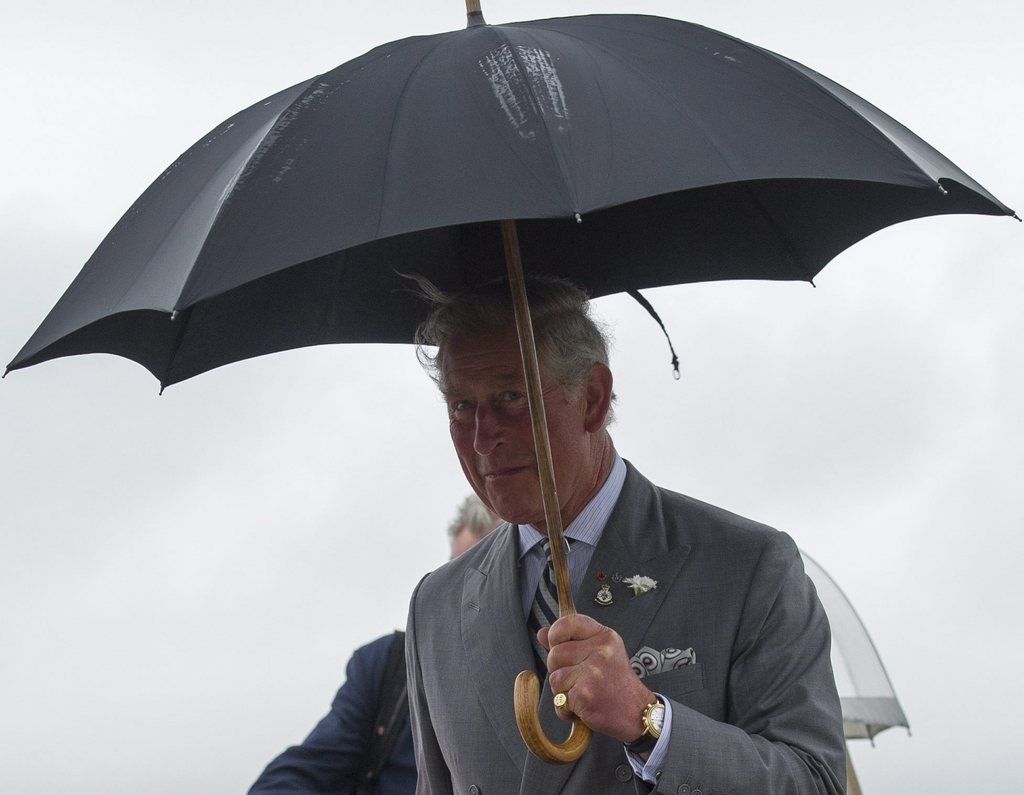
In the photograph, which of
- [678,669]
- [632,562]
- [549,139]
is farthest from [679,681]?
[549,139]

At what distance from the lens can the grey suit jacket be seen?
8.86ft

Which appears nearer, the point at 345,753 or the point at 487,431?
the point at 487,431

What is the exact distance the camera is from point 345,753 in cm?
461

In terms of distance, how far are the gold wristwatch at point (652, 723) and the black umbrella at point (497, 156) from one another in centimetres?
25

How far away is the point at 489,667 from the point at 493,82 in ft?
4.12

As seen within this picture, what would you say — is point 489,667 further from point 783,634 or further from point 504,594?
point 783,634

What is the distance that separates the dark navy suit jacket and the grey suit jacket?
1.21 m

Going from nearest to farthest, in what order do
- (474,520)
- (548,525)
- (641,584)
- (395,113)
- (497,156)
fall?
(497,156)
(395,113)
(548,525)
(641,584)
(474,520)

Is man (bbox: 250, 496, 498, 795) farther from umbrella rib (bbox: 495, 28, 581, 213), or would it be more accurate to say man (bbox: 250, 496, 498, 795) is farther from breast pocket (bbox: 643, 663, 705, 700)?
umbrella rib (bbox: 495, 28, 581, 213)

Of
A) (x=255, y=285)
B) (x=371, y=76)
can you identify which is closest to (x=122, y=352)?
(x=255, y=285)

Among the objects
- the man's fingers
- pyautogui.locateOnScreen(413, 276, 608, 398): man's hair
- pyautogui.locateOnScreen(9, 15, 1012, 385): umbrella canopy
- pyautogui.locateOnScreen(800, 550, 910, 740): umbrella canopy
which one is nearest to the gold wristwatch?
the man's fingers

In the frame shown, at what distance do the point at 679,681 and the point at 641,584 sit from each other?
0.23 meters

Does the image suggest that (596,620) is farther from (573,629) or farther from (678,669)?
(573,629)

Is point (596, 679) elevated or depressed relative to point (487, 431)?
depressed
